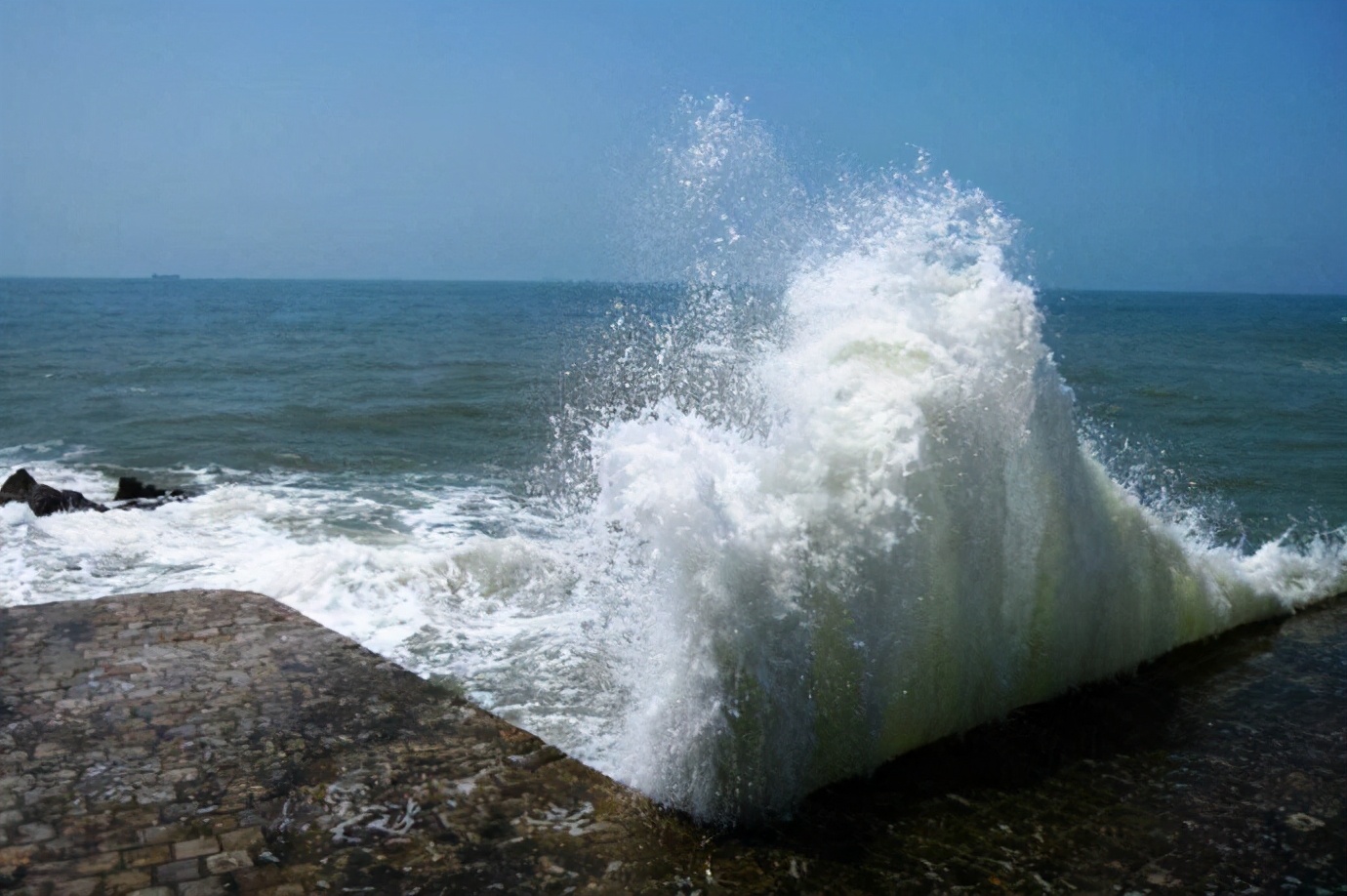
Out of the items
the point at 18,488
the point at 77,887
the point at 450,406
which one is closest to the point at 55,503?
the point at 18,488

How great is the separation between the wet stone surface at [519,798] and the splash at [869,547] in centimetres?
31

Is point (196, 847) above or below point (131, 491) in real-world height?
below

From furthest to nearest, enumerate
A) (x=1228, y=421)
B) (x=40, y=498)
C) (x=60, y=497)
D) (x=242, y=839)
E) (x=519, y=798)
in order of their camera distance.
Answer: (x=1228, y=421), (x=60, y=497), (x=40, y=498), (x=519, y=798), (x=242, y=839)

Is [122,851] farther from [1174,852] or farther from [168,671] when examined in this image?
[1174,852]

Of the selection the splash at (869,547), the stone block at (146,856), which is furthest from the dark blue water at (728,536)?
the stone block at (146,856)

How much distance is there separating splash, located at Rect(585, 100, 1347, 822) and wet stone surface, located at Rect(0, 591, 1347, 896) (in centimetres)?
31

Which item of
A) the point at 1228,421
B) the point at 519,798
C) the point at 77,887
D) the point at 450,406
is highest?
the point at 1228,421

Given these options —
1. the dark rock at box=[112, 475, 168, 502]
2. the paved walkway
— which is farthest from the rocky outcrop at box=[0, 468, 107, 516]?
the paved walkway

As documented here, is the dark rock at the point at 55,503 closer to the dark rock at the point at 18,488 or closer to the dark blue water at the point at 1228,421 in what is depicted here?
the dark rock at the point at 18,488

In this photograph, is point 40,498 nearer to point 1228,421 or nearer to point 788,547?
point 788,547

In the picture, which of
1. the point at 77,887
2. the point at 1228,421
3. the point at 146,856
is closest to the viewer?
the point at 77,887

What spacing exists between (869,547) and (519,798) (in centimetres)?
219

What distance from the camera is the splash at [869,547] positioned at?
513 centimetres

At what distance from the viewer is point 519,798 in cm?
508
